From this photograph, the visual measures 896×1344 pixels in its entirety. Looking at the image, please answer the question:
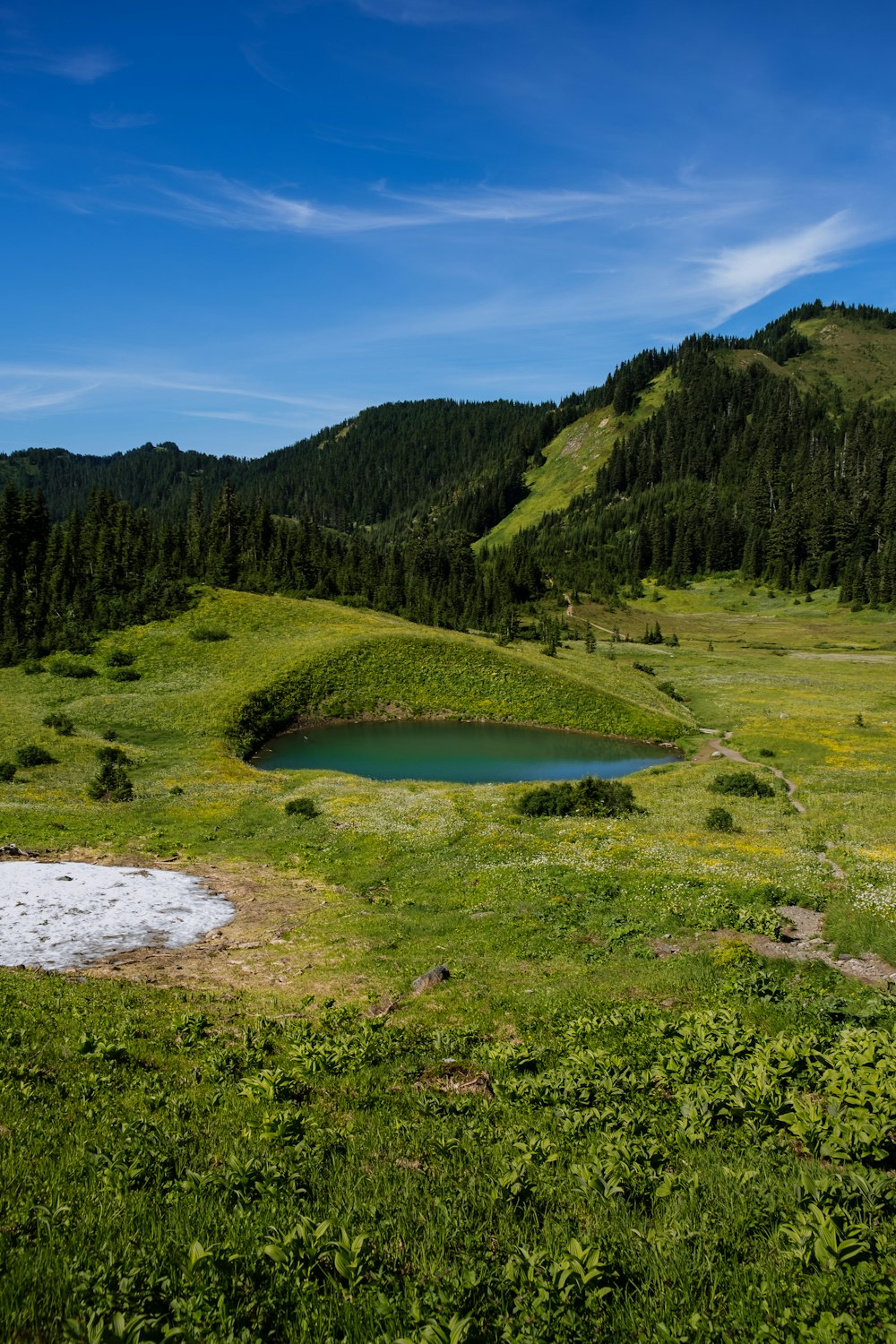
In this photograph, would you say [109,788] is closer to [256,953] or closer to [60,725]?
[60,725]

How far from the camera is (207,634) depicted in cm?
9462

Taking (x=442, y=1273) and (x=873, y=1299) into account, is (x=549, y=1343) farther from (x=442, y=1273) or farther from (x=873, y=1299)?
(x=873, y=1299)

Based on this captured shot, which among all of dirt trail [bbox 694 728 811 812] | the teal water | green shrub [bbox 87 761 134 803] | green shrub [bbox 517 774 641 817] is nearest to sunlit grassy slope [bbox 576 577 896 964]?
dirt trail [bbox 694 728 811 812]

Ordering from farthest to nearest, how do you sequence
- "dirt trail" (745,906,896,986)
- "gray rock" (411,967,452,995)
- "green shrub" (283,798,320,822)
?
1. "green shrub" (283,798,320,822)
2. "gray rock" (411,967,452,995)
3. "dirt trail" (745,906,896,986)

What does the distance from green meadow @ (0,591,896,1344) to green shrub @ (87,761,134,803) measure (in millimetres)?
7144

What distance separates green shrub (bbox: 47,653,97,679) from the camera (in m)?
82.3

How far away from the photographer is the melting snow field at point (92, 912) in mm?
19422

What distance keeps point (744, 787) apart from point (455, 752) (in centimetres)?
3138

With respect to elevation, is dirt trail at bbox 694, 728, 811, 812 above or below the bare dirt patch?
below

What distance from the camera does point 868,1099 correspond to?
349 inches

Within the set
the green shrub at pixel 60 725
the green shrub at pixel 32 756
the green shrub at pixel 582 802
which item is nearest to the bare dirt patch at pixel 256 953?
the green shrub at pixel 582 802

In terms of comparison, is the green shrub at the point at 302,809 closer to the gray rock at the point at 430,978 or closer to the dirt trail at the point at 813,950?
the gray rock at the point at 430,978

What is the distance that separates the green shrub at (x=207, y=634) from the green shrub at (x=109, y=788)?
50.9 metres

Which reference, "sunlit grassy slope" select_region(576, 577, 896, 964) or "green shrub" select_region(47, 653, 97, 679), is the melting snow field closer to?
"sunlit grassy slope" select_region(576, 577, 896, 964)
